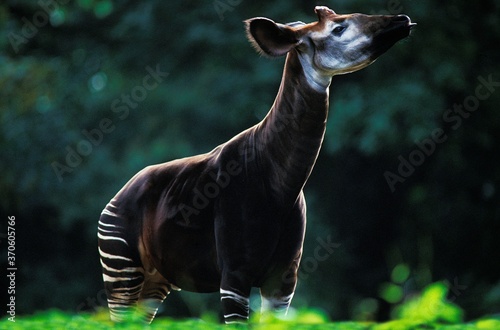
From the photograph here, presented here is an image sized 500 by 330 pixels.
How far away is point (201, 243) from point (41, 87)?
9.11 m

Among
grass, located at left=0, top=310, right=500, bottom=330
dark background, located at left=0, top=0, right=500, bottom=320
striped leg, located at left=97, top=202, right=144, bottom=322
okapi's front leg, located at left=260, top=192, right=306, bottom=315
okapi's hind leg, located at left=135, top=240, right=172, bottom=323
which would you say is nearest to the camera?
grass, located at left=0, top=310, right=500, bottom=330

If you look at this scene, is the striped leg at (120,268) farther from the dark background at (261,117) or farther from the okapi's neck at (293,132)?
the dark background at (261,117)

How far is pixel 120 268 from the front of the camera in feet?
17.4

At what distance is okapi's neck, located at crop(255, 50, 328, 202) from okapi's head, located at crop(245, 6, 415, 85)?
0.08 metres

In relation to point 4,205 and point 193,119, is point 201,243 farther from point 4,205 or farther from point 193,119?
point 4,205

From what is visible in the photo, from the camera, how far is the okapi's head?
15.2 ft

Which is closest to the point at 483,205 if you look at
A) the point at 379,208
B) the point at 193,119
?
the point at 379,208
